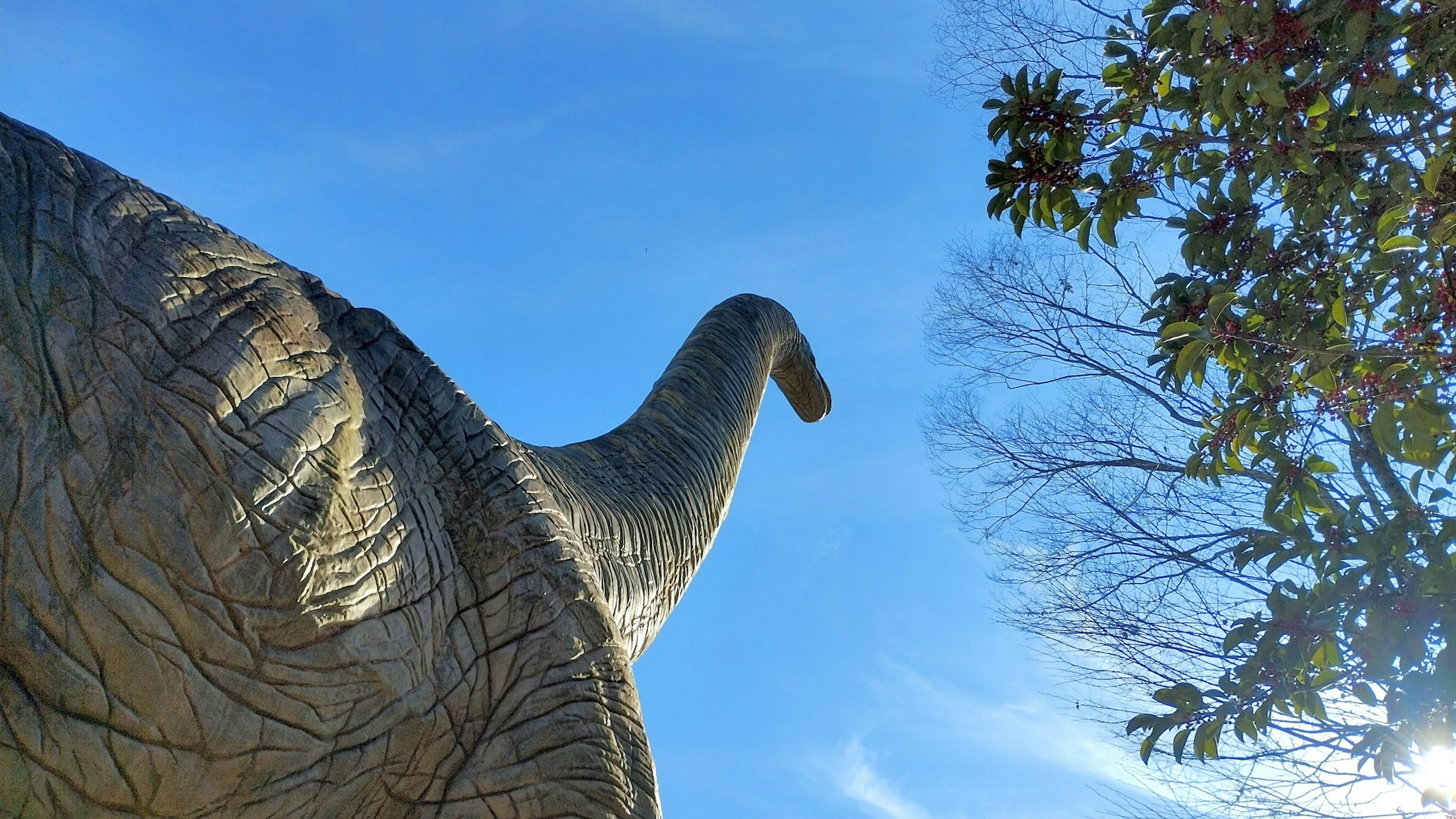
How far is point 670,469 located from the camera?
7.91ft

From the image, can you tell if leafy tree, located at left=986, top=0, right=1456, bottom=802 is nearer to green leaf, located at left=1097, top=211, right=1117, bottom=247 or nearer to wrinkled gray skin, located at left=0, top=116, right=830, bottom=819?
green leaf, located at left=1097, top=211, right=1117, bottom=247

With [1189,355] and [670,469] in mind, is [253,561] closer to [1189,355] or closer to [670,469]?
[670,469]

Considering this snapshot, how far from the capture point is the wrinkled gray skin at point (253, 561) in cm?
120

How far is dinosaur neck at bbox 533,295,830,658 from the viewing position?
2047 mm

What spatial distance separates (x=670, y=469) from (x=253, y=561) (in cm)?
123

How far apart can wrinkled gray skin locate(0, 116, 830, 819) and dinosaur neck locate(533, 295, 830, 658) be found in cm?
36

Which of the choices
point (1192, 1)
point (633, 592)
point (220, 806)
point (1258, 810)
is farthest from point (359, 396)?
point (1258, 810)

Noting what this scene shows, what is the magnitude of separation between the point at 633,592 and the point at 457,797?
729mm

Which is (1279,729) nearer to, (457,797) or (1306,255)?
(1306,255)

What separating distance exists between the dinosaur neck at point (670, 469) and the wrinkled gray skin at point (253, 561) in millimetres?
364

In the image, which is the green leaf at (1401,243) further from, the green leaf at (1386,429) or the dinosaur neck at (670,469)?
the dinosaur neck at (670,469)

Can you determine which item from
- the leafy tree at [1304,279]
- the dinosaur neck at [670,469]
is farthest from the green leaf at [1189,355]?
the dinosaur neck at [670,469]

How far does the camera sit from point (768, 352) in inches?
125

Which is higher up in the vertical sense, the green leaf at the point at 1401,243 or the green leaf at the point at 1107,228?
the green leaf at the point at 1107,228
